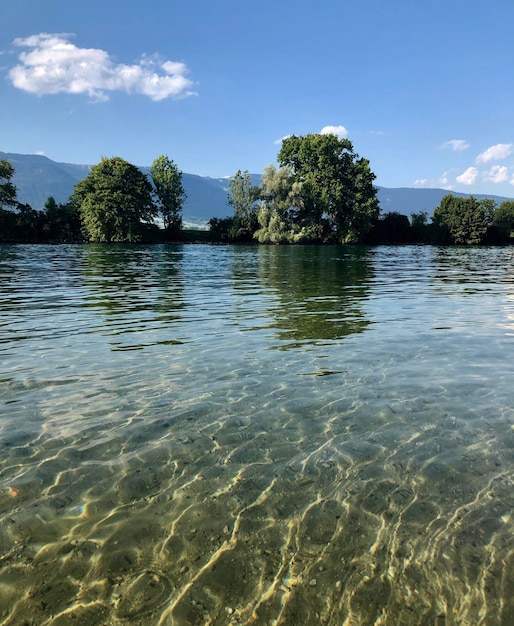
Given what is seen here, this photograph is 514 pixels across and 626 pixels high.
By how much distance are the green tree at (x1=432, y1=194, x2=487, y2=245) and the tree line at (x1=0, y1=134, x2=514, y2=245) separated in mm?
257

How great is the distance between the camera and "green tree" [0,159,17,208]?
86.4 meters

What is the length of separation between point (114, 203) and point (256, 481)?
296 feet

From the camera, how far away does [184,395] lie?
7473 mm

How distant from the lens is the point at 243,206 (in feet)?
310

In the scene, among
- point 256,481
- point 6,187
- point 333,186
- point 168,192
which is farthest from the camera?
point 168,192

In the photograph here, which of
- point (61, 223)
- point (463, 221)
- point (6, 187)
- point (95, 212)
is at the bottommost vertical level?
point (463, 221)

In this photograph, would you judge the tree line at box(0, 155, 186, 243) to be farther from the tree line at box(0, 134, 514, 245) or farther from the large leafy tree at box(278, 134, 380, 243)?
the large leafy tree at box(278, 134, 380, 243)

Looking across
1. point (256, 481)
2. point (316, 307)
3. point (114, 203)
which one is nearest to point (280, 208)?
point (114, 203)

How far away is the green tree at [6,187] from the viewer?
86438mm

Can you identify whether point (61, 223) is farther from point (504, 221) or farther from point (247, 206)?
point (504, 221)

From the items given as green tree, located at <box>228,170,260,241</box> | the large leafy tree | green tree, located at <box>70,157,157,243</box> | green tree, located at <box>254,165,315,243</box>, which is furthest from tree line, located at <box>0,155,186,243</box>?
the large leafy tree

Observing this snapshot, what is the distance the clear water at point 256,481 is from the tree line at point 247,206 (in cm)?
7376

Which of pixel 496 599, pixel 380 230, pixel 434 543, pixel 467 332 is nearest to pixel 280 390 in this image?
pixel 434 543

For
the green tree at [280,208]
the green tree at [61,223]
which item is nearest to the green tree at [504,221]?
the green tree at [280,208]
